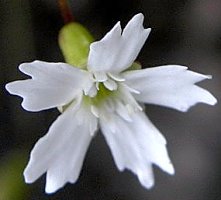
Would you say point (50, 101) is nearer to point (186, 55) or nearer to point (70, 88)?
point (70, 88)

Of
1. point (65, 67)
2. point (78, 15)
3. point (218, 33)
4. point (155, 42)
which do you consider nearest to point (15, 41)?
point (78, 15)

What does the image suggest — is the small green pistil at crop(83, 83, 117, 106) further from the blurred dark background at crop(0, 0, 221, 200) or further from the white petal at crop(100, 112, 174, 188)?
the blurred dark background at crop(0, 0, 221, 200)

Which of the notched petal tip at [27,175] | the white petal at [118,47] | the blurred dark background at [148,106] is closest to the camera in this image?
the white petal at [118,47]

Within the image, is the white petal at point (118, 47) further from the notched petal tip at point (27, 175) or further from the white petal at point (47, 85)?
the notched petal tip at point (27, 175)

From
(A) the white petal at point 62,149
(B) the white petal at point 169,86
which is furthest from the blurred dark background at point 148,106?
(B) the white petal at point 169,86

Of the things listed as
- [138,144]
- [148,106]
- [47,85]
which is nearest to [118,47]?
[47,85]

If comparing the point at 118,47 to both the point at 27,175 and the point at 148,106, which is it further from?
the point at 148,106

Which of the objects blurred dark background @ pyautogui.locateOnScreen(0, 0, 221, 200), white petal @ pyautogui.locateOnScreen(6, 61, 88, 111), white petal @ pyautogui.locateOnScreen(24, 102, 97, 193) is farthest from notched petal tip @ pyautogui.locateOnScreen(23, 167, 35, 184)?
blurred dark background @ pyautogui.locateOnScreen(0, 0, 221, 200)
